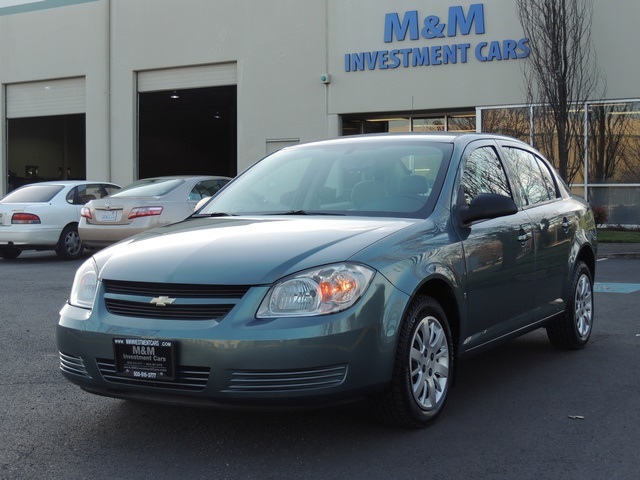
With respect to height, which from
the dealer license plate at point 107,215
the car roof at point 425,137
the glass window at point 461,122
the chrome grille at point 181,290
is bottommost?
the chrome grille at point 181,290

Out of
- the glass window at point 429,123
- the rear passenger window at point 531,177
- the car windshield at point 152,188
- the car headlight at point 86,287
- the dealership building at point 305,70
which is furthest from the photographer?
the glass window at point 429,123

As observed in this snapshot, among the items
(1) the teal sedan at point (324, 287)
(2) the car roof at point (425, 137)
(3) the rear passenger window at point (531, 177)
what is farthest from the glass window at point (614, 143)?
(1) the teal sedan at point (324, 287)

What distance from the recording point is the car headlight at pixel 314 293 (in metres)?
4.21

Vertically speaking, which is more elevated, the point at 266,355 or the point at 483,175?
the point at 483,175

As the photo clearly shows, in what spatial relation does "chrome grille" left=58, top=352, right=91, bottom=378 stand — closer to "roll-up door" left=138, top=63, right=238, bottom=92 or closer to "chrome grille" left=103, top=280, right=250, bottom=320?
"chrome grille" left=103, top=280, right=250, bottom=320

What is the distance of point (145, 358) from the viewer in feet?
14.0

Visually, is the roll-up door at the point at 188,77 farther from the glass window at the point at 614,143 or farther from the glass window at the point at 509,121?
the glass window at the point at 614,143

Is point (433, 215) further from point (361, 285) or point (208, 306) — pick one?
point (208, 306)

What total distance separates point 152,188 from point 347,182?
9.66 metres

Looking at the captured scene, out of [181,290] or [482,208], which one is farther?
[482,208]

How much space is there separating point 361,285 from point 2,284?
29.3 ft

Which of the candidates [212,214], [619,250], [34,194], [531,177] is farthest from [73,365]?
[619,250]

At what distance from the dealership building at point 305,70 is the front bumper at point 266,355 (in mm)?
17426

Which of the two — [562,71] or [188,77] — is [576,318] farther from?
[188,77]
